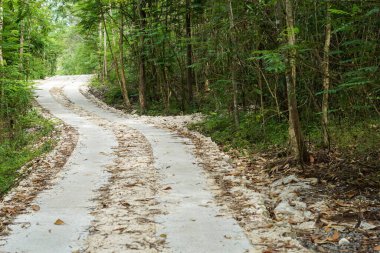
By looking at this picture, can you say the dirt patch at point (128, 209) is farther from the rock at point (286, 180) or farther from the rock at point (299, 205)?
the rock at point (286, 180)

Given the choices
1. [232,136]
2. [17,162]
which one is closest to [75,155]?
[17,162]

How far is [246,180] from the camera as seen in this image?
7.62 meters

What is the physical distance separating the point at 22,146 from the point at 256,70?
882 cm

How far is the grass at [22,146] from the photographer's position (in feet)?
30.4

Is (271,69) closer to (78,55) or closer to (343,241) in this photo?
(343,241)

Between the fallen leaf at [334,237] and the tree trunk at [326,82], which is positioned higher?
the tree trunk at [326,82]

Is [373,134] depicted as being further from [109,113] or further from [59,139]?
[109,113]

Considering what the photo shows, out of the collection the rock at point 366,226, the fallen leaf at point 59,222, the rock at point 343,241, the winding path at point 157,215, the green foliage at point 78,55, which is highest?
the green foliage at point 78,55

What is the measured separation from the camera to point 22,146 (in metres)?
15.0

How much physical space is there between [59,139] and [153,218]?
8940 millimetres

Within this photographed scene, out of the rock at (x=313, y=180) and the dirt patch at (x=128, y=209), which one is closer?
the dirt patch at (x=128, y=209)

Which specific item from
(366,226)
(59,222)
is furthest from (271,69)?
(59,222)

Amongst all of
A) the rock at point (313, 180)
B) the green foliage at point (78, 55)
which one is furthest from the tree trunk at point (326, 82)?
the green foliage at point (78, 55)

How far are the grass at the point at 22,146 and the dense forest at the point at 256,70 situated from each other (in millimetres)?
112
